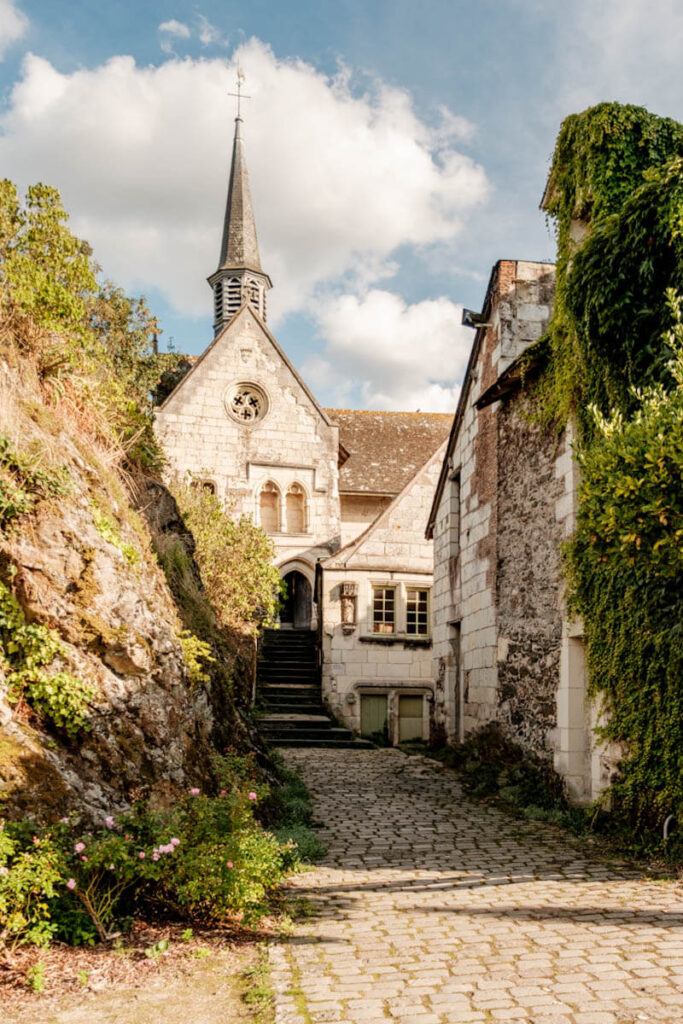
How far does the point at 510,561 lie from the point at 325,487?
47.6 feet

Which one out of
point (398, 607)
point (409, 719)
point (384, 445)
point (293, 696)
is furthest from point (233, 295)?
point (409, 719)

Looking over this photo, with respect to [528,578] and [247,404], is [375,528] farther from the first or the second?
[528,578]

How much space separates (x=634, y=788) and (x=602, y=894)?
2108 mm

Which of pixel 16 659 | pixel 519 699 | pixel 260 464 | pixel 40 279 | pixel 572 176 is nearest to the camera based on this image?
pixel 16 659

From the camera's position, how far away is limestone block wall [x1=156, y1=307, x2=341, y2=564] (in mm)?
25719

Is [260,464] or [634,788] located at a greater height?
[260,464]

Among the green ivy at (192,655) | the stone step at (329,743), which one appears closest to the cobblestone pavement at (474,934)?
the green ivy at (192,655)

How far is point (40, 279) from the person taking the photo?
7621 mm

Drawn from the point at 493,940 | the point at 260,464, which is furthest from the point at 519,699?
the point at 260,464

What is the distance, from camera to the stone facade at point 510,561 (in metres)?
10.2

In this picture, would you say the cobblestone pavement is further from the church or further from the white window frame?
the white window frame

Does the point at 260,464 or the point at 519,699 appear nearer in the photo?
the point at 519,699

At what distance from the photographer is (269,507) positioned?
26.4 meters

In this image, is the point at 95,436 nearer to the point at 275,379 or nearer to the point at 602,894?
the point at 602,894
